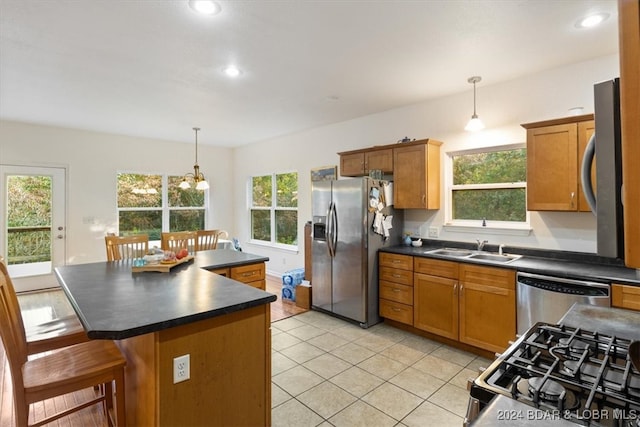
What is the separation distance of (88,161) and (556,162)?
6.74m

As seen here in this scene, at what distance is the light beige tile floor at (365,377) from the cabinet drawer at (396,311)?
145 mm

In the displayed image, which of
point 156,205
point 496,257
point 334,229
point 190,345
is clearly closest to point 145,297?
point 190,345

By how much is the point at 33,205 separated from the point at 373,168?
17.7ft

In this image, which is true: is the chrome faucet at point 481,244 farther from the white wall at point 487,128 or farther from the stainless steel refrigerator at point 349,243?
the stainless steel refrigerator at point 349,243

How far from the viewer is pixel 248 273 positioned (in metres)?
3.03

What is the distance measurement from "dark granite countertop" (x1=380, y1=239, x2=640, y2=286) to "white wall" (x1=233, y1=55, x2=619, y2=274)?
0.09m

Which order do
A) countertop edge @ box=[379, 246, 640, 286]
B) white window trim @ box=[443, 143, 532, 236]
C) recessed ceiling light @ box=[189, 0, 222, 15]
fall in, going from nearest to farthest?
recessed ceiling light @ box=[189, 0, 222, 15], countertop edge @ box=[379, 246, 640, 286], white window trim @ box=[443, 143, 532, 236]

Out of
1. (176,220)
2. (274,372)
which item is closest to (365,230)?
(274,372)

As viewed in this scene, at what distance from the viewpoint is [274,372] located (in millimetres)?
2887

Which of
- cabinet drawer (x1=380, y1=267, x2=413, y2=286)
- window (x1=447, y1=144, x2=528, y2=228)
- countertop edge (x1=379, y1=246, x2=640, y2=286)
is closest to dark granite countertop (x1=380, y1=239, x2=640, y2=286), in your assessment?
countertop edge (x1=379, y1=246, x2=640, y2=286)

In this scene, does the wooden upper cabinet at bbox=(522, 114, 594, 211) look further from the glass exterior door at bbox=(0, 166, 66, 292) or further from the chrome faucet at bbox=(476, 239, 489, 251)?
the glass exterior door at bbox=(0, 166, 66, 292)

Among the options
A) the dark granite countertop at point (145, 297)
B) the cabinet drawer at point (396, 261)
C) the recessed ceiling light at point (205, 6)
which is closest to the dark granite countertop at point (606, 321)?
the dark granite countertop at point (145, 297)

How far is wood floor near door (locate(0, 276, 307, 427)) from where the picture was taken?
88.4 inches

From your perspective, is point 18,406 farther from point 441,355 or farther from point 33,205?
point 33,205
